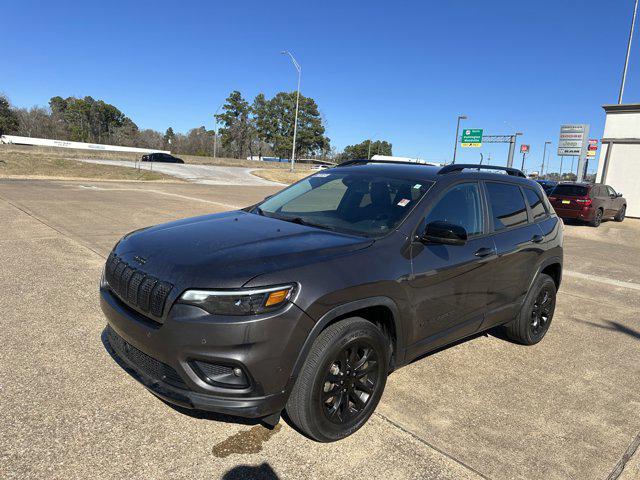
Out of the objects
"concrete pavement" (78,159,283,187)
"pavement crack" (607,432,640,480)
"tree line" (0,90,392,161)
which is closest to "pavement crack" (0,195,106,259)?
"pavement crack" (607,432,640,480)

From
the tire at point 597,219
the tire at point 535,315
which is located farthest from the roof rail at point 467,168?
the tire at point 597,219

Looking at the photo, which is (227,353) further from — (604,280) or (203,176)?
(203,176)

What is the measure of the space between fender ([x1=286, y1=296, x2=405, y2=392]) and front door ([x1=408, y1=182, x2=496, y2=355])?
0.62 feet

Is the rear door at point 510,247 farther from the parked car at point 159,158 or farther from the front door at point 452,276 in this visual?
the parked car at point 159,158

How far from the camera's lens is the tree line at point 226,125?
83.5m

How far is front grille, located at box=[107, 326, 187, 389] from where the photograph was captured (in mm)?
2469

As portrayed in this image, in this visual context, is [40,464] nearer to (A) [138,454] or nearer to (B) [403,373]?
(A) [138,454]

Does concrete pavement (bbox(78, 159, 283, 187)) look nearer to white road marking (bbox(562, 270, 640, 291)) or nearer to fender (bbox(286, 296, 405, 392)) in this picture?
white road marking (bbox(562, 270, 640, 291))

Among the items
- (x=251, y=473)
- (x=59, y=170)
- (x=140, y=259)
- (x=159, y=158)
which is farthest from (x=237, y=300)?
(x=159, y=158)

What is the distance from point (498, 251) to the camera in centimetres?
391

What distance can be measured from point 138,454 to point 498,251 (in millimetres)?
3097

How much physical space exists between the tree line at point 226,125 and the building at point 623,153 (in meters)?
63.3

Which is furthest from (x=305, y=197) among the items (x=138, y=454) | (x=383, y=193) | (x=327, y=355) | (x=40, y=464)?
(x=40, y=464)

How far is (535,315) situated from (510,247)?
1.09 meters
